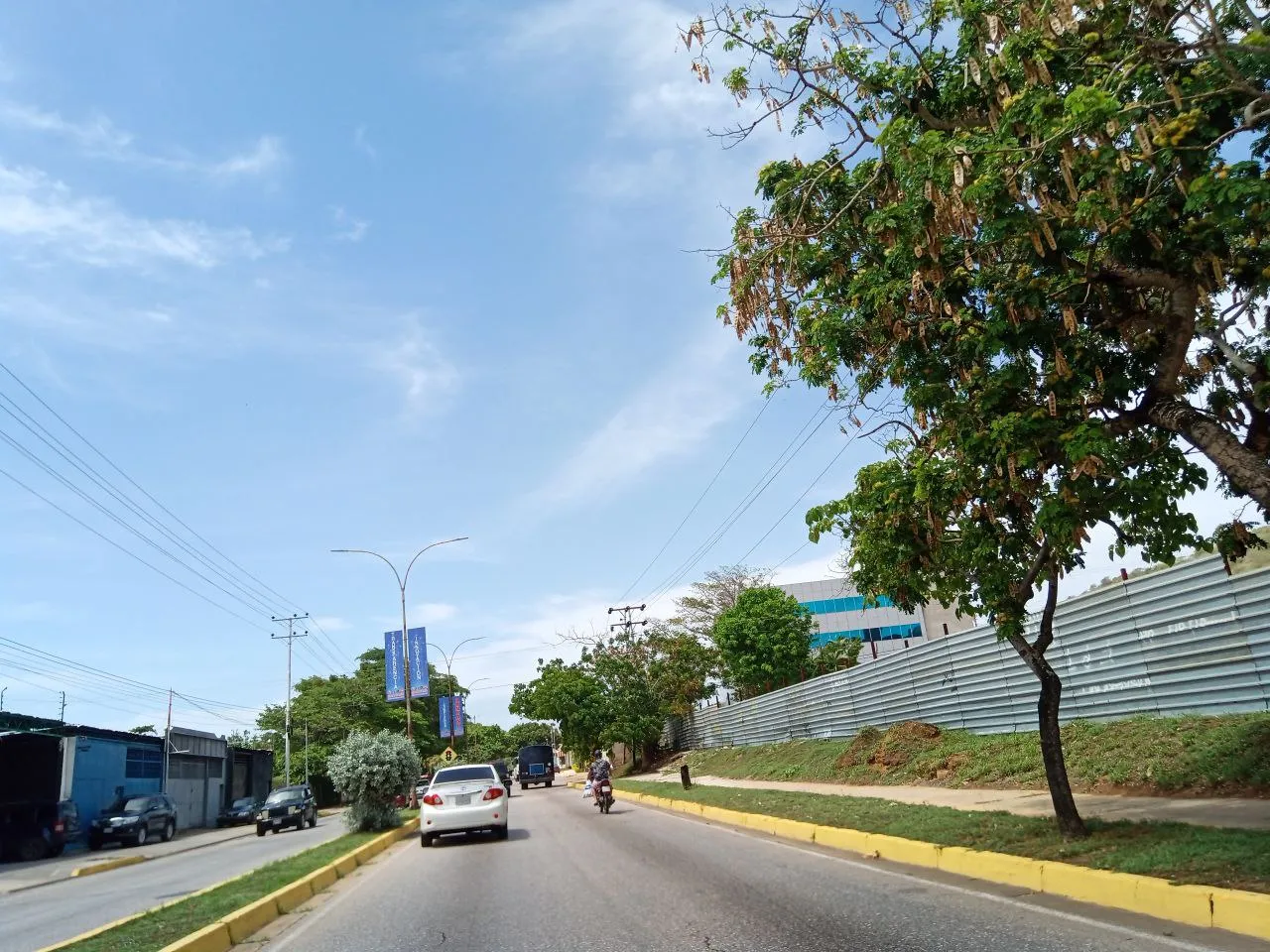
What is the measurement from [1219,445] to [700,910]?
6052mm

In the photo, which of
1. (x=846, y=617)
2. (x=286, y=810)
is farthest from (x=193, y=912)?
(x=846, y=617)

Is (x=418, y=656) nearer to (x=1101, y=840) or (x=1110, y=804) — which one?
(x=1110, y=804)

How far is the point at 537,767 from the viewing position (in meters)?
61.1

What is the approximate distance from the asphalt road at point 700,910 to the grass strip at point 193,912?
846 millimetres

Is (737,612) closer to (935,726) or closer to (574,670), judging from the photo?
(574,670)

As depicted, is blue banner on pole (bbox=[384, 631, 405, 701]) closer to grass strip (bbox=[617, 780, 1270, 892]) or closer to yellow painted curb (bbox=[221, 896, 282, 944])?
grass strip (bbox=[617, 780, 1270, 892])

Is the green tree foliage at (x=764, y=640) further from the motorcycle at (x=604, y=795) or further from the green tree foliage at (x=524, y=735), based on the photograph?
the green tree foliage at (x=524, y=735)

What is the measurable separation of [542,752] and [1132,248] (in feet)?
191

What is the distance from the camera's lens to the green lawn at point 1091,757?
11539mm

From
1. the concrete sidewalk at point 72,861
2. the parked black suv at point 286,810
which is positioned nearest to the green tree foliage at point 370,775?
the concrete sidewalk at point 72,861

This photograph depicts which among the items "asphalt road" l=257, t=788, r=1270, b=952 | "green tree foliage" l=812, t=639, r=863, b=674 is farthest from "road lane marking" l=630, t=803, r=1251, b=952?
"green tree foliage" l=812, t=639, r=863, b=674

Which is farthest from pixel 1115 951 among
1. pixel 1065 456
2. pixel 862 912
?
pixel 1065 456

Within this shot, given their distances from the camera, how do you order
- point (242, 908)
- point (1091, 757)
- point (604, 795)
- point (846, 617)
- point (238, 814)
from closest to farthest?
1. point (242, 908)
2. point (1091, 757)
3. point (604, 795)
4. point (238, 814)
5. point (846, 617)

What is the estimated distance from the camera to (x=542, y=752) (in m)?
61.7
